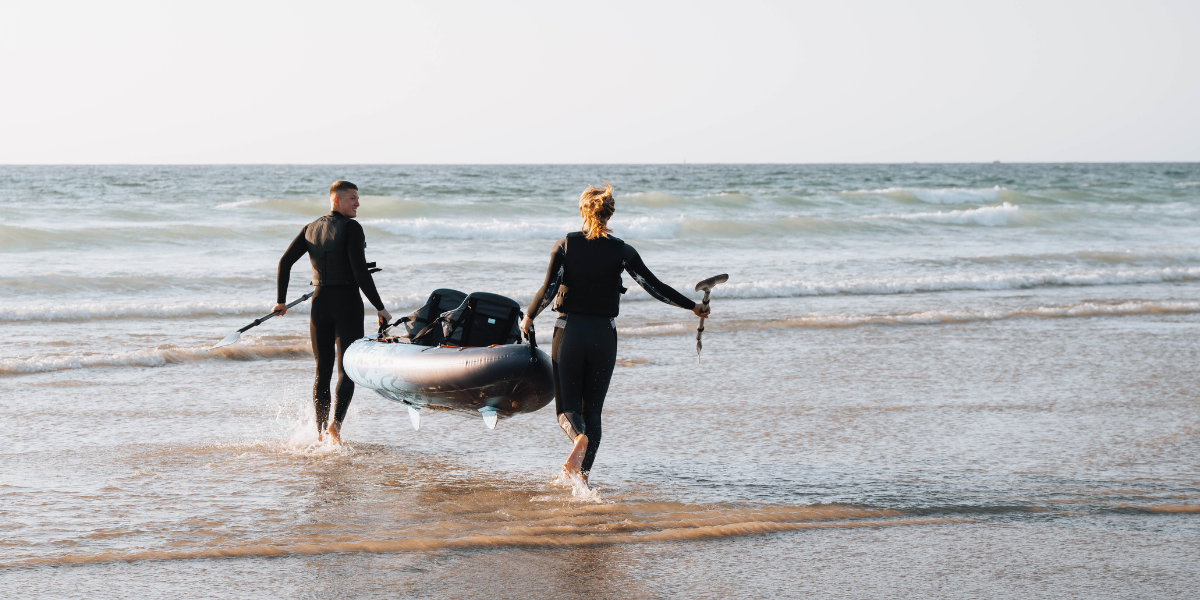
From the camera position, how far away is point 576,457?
514 centimetres

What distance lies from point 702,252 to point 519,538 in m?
17.3

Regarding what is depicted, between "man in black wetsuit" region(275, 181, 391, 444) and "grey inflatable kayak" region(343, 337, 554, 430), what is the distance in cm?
22

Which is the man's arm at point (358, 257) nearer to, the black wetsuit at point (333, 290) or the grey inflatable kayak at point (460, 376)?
the black wetsuit at point (333, 290)

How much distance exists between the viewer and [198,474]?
5.59m

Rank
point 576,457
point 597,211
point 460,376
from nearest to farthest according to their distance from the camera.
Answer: point 597,211, point 576,457, point 460,376

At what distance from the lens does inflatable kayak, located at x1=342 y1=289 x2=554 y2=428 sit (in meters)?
5.59

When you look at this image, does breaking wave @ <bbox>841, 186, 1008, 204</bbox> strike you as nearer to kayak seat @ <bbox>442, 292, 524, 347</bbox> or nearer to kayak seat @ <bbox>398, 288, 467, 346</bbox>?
kayak seat @ <bbox>398, 288, 467, 346</bbox>

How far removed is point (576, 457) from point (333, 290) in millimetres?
2048

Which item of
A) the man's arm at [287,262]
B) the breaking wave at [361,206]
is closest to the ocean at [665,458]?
the man's arm at [287,262]

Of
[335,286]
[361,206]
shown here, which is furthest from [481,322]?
[361,206]

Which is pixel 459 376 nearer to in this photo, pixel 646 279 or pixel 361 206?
pixel 646 279

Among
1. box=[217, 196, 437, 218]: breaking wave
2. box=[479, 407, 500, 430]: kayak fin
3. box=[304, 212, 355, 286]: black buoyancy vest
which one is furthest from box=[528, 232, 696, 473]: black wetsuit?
box=[217, 196, 437, 218]: breaking wave

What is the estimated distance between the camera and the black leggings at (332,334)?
628 cm

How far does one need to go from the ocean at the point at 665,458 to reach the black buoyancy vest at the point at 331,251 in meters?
1.06
